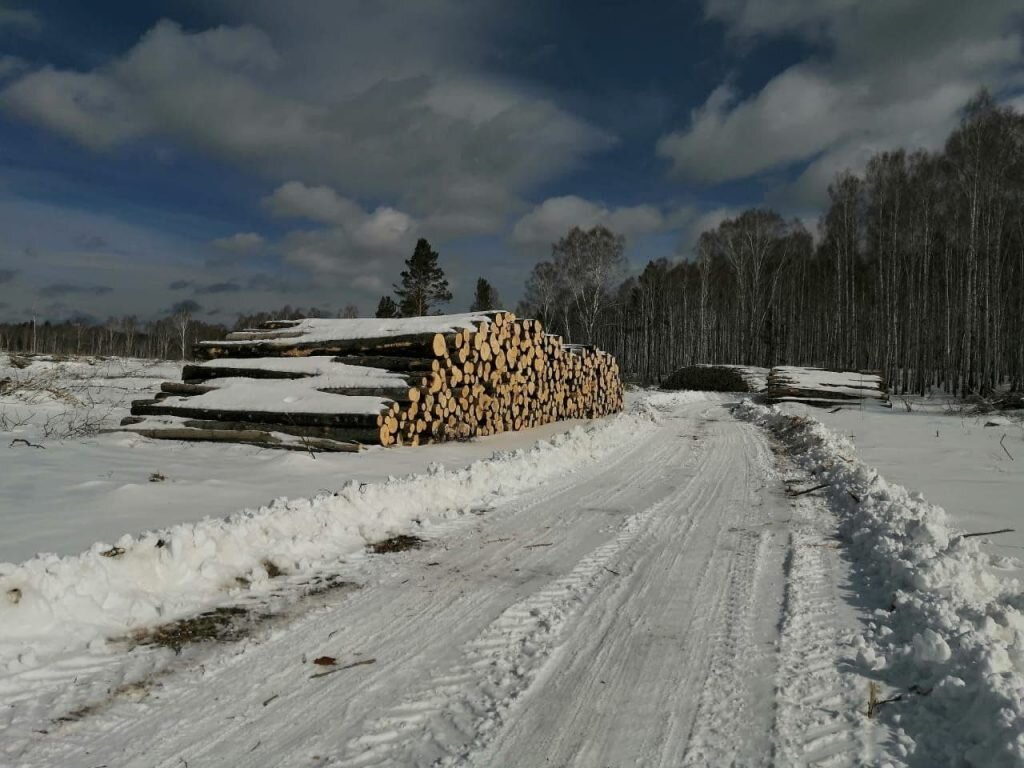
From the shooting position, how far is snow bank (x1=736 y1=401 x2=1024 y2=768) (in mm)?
2205

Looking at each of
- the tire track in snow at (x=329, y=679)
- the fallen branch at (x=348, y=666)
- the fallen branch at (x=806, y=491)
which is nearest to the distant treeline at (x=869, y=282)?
the fallen branch at (x=806, y=491)

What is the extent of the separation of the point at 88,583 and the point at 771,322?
157 ft

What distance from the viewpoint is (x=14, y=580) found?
121 inches

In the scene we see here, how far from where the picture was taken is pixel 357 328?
421 inches

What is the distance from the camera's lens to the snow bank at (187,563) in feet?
9.88

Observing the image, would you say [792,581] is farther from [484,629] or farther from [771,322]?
[771,322]

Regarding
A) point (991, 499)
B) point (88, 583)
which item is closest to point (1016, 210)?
point (991, 499)

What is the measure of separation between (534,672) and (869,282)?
41505 millimetres

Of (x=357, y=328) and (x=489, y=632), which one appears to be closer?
(x=489, y=632)

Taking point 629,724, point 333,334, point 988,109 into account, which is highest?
point 988,109

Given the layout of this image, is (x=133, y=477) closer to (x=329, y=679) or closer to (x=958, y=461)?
(x=329, y=679)

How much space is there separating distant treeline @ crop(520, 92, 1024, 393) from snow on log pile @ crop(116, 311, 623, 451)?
68.9 ft

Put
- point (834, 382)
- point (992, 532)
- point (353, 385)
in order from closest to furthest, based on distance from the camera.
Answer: point (992, 532)
point (353, 385)
point (834, 382)

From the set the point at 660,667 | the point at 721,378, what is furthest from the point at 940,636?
the point at 721,378
